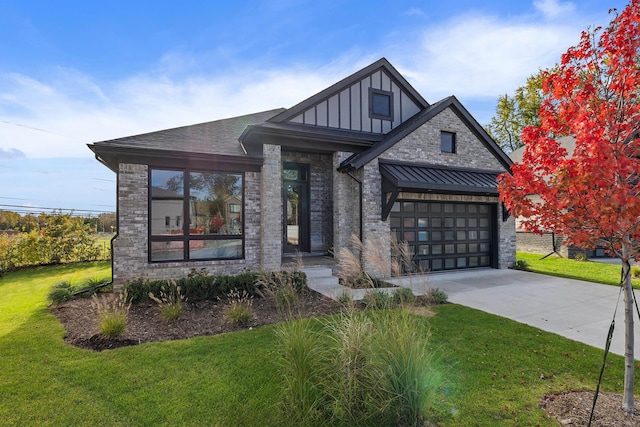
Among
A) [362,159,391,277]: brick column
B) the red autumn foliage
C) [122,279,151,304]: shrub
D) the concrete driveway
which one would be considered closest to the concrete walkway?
the concrete driveway

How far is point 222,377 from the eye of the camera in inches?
149

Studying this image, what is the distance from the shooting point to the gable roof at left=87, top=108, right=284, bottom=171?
792cm

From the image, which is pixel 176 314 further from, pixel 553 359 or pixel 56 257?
pixel 56 257

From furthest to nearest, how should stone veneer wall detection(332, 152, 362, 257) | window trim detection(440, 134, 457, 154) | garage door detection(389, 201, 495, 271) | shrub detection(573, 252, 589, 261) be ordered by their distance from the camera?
shrub detection(573, 252, 589, 261), window trim detection(440, 134, 457, 154), garage door detection(389, 201, 495, 271), stone veneer wall detection(332, 152, 362, 257)

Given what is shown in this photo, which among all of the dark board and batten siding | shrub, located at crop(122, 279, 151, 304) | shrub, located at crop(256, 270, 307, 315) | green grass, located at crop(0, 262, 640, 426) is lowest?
green grass, located at crop(0, 262, 640, 426)

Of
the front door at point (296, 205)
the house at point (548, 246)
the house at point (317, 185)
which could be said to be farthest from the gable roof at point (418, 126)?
the house at point (548, 246)

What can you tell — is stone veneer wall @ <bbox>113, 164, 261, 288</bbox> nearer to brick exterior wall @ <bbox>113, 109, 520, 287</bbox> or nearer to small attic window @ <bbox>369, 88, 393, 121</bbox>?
brick exterior wall @ <bbox>113, 109, 520, 287</bbox>

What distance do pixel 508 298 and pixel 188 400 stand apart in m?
7.47

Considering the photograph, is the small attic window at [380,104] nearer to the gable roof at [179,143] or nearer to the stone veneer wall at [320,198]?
the stone veneer wall at [320,198]

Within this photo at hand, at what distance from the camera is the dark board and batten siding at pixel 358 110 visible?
10.4 metres

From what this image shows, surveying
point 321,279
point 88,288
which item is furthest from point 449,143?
point 88,288

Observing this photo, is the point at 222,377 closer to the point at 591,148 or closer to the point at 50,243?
the point at 591,148

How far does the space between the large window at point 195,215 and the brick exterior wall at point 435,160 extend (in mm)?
3387

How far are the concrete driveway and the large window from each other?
5123mm
